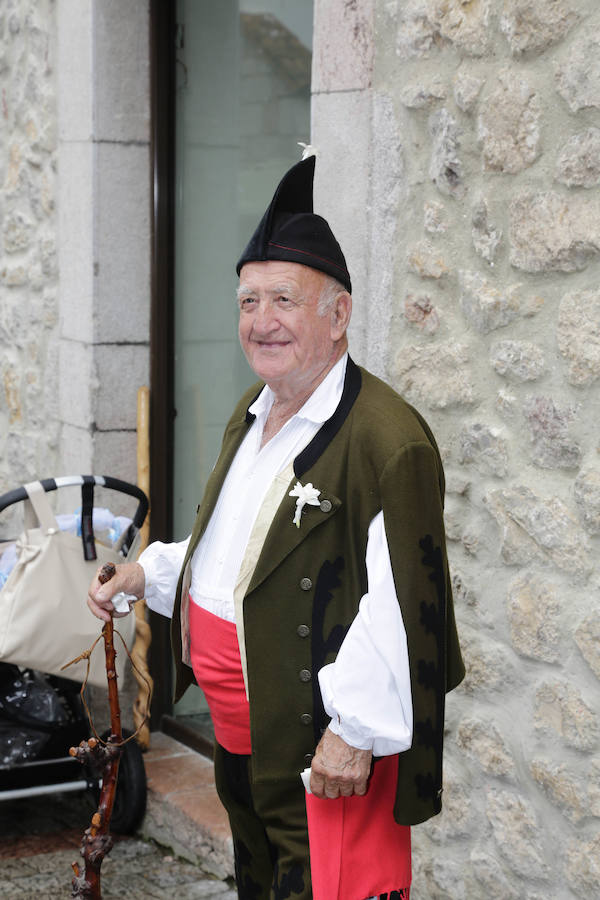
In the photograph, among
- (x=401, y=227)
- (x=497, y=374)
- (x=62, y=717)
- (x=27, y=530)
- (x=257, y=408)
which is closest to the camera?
(x=257, y=408)

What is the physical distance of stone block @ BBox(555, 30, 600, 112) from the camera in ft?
8.79

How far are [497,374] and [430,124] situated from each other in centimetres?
73

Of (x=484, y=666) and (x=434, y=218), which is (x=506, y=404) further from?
(x=484, y=666)

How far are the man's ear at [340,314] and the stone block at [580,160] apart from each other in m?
0.70

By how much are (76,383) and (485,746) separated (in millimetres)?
2713

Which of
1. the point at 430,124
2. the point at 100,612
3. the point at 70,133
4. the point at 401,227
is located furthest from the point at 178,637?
the point at 70,133

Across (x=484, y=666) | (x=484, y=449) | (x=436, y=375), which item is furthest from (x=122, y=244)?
(x=484, y=666)

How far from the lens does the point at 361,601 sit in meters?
2.22

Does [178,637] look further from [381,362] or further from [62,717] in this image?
[62,717]

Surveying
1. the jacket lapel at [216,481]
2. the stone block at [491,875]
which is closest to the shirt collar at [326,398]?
the jacket lapel at [216,481]

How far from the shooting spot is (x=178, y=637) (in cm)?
264

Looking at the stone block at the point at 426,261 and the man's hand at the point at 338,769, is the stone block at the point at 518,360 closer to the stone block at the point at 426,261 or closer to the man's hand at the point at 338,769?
the stone block at the point at 426,261

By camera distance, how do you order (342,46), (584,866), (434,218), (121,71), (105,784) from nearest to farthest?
1. (105,784)
2. (584,866)
3. (434,218)
4. (342,46)
5. (121,71)

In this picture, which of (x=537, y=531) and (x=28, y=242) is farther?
(x=28, y=242)
